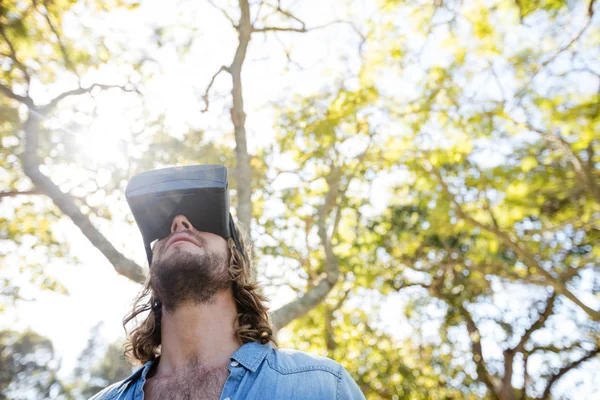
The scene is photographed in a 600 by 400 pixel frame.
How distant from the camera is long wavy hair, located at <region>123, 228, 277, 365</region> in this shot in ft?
9.10

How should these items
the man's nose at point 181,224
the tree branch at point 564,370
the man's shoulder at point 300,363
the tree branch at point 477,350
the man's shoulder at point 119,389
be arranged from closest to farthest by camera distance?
the man's shoulder at point 300,363 < the man's shoulder at point 119,389 < the man's nose at point 181,224 < the tree branch at point 564,370 < the tree branch at point 477,350

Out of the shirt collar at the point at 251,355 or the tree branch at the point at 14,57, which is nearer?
the shirt collar at the point at 251,355


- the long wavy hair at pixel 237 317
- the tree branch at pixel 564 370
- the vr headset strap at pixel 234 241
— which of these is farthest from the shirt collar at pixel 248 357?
the tree branch at pixel 564 370

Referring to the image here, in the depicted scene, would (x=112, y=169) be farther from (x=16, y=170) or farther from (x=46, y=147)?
(x=16, y=170)

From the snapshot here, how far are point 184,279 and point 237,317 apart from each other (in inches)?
17.5

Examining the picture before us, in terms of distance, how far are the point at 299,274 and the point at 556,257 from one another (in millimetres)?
7009

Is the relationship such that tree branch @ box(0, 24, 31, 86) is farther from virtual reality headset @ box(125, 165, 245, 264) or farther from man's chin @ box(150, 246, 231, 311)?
man's chin @ box(150, 246, 231, 311)

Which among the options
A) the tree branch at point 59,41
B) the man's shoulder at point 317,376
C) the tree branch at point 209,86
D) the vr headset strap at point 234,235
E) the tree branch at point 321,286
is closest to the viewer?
the man's shoulder at point 317,376

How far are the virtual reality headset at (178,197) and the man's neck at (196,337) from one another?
0.51 m

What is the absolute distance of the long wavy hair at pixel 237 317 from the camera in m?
2.77

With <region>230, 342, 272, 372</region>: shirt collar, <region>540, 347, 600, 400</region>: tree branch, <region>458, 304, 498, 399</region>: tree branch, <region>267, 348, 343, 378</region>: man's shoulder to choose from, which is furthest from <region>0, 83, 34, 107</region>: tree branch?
<region>540, 347, 600, 400</region>: tree branch

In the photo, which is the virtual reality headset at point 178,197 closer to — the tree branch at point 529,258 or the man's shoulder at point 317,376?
the man's shoulder at point 317,376

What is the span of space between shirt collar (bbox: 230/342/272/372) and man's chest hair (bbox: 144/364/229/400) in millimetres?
119

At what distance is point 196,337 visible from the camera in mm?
2498
